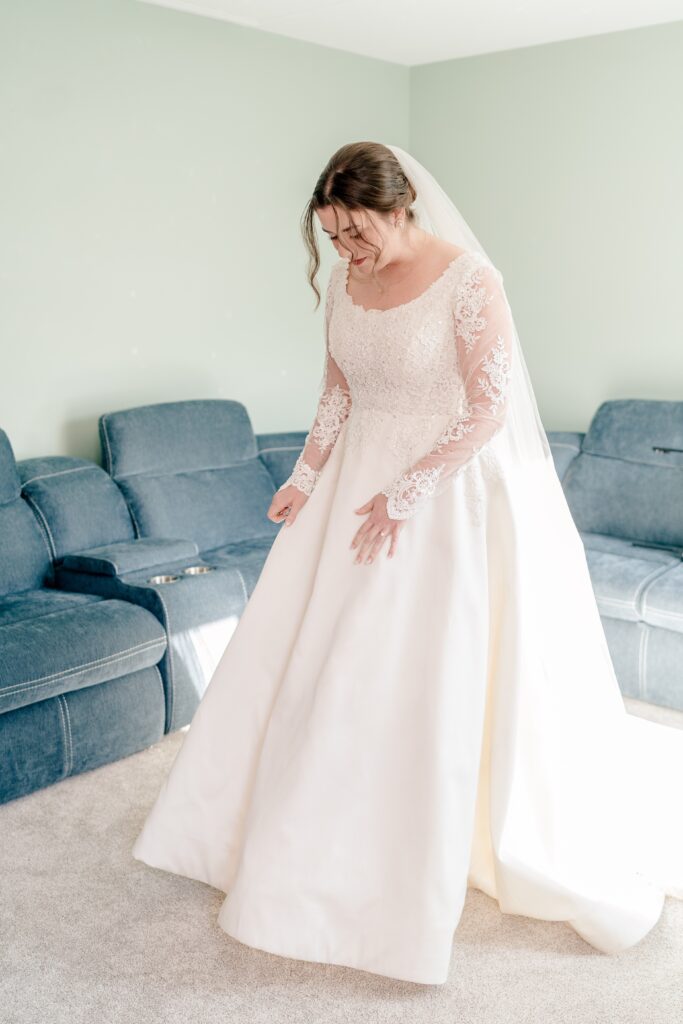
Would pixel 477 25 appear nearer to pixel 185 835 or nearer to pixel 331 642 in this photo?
pixel 331 642

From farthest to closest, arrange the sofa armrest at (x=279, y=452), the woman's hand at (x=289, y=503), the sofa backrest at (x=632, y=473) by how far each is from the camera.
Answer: the sofa armrest at (x=279, y=452) → the sofa backrest at (x=632, y=473) → the woman's hand at (x=289, y=503)

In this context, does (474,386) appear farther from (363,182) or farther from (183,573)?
(183,573)

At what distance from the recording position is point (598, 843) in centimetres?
234

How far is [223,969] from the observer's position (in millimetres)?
2178

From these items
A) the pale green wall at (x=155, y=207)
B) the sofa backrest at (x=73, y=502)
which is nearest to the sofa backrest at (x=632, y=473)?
the pale green wall at (x=155, y=207)

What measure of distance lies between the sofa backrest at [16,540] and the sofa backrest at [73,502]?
4cm

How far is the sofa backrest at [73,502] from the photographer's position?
361 centimetres

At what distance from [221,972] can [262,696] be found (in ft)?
1.86

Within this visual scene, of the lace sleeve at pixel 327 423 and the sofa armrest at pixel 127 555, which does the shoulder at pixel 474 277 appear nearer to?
the lace sleeve at pixel 327 423

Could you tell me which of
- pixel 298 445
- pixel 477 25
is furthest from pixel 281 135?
pixel 298 445

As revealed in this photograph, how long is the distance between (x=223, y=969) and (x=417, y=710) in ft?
2.15

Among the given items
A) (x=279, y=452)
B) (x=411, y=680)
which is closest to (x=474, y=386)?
(x=411, y=680)

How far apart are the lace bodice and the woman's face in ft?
0.39

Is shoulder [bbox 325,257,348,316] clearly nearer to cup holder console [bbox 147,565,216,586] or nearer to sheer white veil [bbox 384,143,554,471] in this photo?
sheer white veil [bbox 384,143,554,471]
